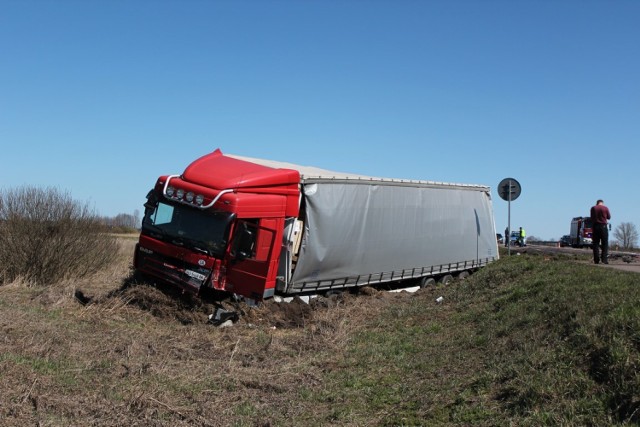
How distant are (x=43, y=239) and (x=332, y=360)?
1269 centimetres

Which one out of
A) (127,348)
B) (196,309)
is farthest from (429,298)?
(127,348)

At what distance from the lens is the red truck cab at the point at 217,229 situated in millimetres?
12078

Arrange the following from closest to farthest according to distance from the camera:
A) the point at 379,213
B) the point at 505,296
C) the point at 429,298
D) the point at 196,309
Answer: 1. the point at 505,296
2. the point at 196,309
3. the point at 429,298
4. the point at 379,213

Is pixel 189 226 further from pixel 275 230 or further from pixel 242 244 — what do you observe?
pixel 275 230

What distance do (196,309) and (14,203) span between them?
9252 mm

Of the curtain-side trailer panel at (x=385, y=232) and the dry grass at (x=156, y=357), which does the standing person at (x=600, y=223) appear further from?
the dry grass at (x=156, y=357)

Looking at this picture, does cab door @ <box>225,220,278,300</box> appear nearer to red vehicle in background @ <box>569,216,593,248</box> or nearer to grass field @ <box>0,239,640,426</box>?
grass field @ <box>0,239,640,426</box>

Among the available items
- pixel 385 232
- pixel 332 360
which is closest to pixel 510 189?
pixel 385 232

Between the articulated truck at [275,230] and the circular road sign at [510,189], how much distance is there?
2.79 meters

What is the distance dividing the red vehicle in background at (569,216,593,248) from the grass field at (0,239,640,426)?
33.5m

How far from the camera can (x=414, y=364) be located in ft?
27.9

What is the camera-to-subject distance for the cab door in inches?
479

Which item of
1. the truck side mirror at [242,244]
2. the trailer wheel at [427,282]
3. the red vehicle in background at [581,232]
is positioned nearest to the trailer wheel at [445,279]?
the trailer wheel at [427,282]

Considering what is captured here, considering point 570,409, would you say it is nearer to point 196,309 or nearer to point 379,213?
point 196,309
